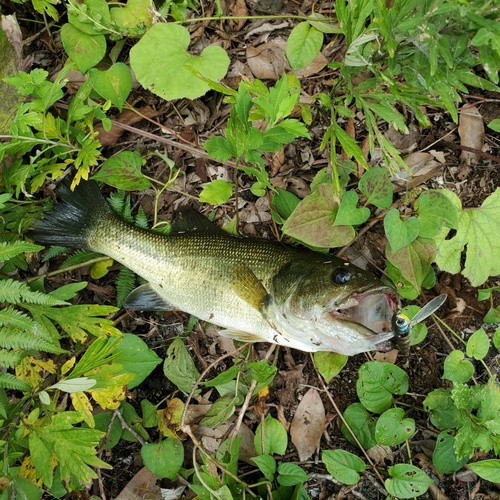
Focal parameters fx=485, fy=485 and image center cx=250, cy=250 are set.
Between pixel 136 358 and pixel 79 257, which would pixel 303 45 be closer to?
pixel 79 257

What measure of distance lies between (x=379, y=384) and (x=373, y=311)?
75 cm

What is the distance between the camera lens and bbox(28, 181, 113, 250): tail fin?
3547 mm

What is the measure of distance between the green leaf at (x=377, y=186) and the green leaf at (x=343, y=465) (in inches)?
68.4

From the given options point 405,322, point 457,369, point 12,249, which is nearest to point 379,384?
point 457,369

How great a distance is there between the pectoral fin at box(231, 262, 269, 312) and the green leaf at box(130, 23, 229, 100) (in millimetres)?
1294

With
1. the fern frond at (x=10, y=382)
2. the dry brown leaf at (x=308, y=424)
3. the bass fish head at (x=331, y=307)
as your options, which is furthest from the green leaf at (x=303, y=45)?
the fern frond at (x=10, y=382)

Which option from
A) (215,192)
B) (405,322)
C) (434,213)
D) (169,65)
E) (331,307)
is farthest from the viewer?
(169,65)

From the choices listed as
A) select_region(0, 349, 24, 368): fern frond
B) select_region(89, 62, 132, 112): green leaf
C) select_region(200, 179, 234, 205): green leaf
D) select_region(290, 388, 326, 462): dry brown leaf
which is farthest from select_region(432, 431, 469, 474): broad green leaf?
select_region(89, 62, 132, 112): green leaf

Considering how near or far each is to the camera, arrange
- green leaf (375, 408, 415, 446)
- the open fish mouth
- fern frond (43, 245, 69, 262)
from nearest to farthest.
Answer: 1. the open fish mouth
2. green leaf (375, 408, 415, 446)
3. fern frond (43, 245, 69, 262)

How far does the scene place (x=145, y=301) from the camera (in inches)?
139

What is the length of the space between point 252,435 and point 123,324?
4.26ft

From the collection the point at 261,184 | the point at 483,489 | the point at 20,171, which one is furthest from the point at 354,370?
the point at 20,171

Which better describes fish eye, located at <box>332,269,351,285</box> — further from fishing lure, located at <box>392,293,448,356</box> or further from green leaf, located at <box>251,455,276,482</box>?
green leaf, located at <box>251,455,276,482</box>

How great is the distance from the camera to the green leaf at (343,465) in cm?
334
